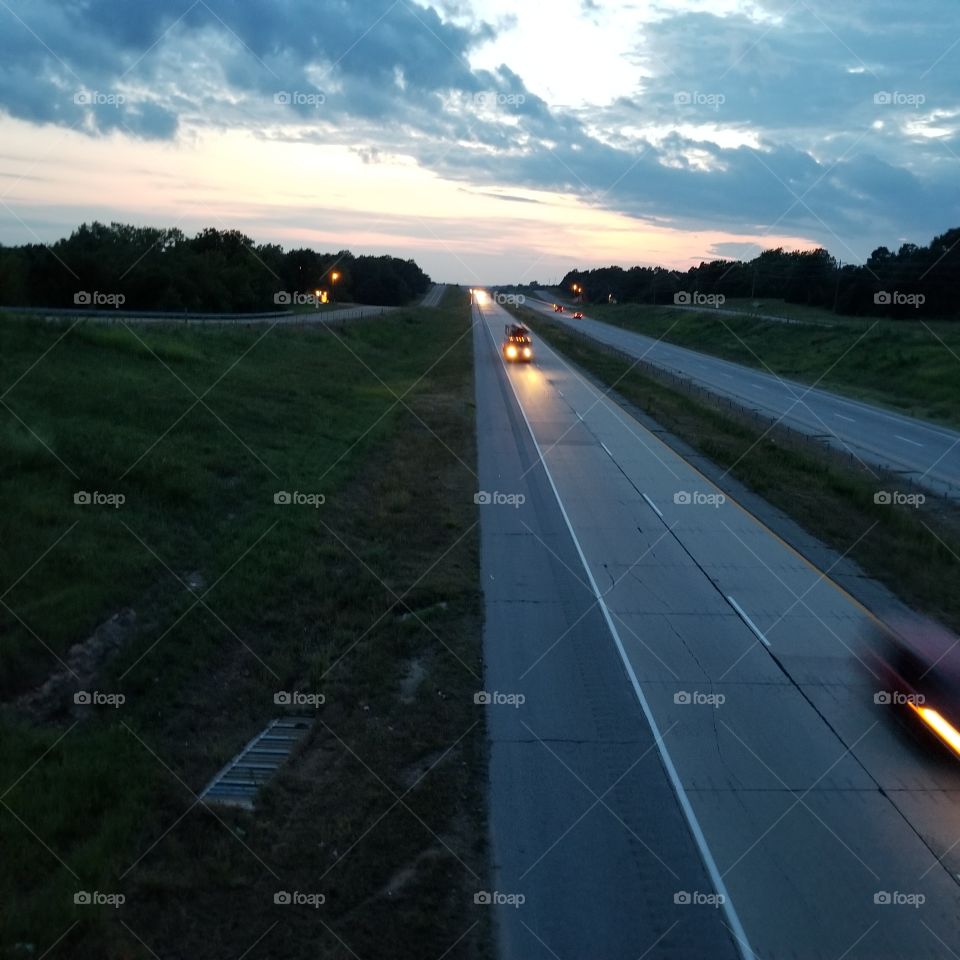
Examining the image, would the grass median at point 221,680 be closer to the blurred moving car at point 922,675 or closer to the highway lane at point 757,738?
the highway lane at point 757,738

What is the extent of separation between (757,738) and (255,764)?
4506mm

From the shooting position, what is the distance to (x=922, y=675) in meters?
9.77

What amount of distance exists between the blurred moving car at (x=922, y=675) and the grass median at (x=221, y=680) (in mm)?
4156

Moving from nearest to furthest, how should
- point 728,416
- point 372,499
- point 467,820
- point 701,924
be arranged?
point 701,924
point 467,820
point 372,499
point 728,416

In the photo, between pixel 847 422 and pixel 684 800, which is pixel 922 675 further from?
pixel 847 422

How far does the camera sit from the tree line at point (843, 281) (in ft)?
267

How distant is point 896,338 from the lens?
206 feet

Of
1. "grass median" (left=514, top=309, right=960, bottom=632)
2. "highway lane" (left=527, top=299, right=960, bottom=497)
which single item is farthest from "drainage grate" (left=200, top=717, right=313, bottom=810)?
"highway lane" (left=527, top=299, right=960, bottom=497)

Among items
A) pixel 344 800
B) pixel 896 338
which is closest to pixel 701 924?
pixel 344 800

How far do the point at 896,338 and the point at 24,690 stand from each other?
62228mm

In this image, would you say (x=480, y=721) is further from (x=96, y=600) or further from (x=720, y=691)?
(x=96, y=600)

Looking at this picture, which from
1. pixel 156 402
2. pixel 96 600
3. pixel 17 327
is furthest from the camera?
pixel 17 327

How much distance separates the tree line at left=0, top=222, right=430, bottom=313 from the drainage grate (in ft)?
85.6

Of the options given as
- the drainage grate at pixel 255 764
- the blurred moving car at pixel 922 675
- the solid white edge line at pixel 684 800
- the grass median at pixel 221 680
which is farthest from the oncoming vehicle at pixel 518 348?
the drainage grate at pixel 255 764
